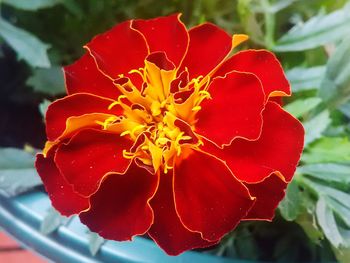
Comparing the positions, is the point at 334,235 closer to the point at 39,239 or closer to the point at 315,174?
the point at 315,174

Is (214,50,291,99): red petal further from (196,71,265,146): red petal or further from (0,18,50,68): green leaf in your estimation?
(0,18,50,68): green leaf

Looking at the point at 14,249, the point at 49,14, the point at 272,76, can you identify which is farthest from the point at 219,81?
the point at 14,249

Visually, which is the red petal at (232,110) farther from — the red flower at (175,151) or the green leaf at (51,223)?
the green leaf at (51,223)

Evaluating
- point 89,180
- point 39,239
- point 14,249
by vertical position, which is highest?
point 89,180

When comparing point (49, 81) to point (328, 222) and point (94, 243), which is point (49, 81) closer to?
point (94, 243)

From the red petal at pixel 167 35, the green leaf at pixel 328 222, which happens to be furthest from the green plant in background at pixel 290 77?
the red petal at pixel 167 35

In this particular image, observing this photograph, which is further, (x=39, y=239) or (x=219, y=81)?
(x=39, y=239)

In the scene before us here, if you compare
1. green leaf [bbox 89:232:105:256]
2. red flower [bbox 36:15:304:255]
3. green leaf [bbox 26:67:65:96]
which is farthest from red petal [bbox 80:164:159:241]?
→ green leaf [bbox 26:67:65:96]
